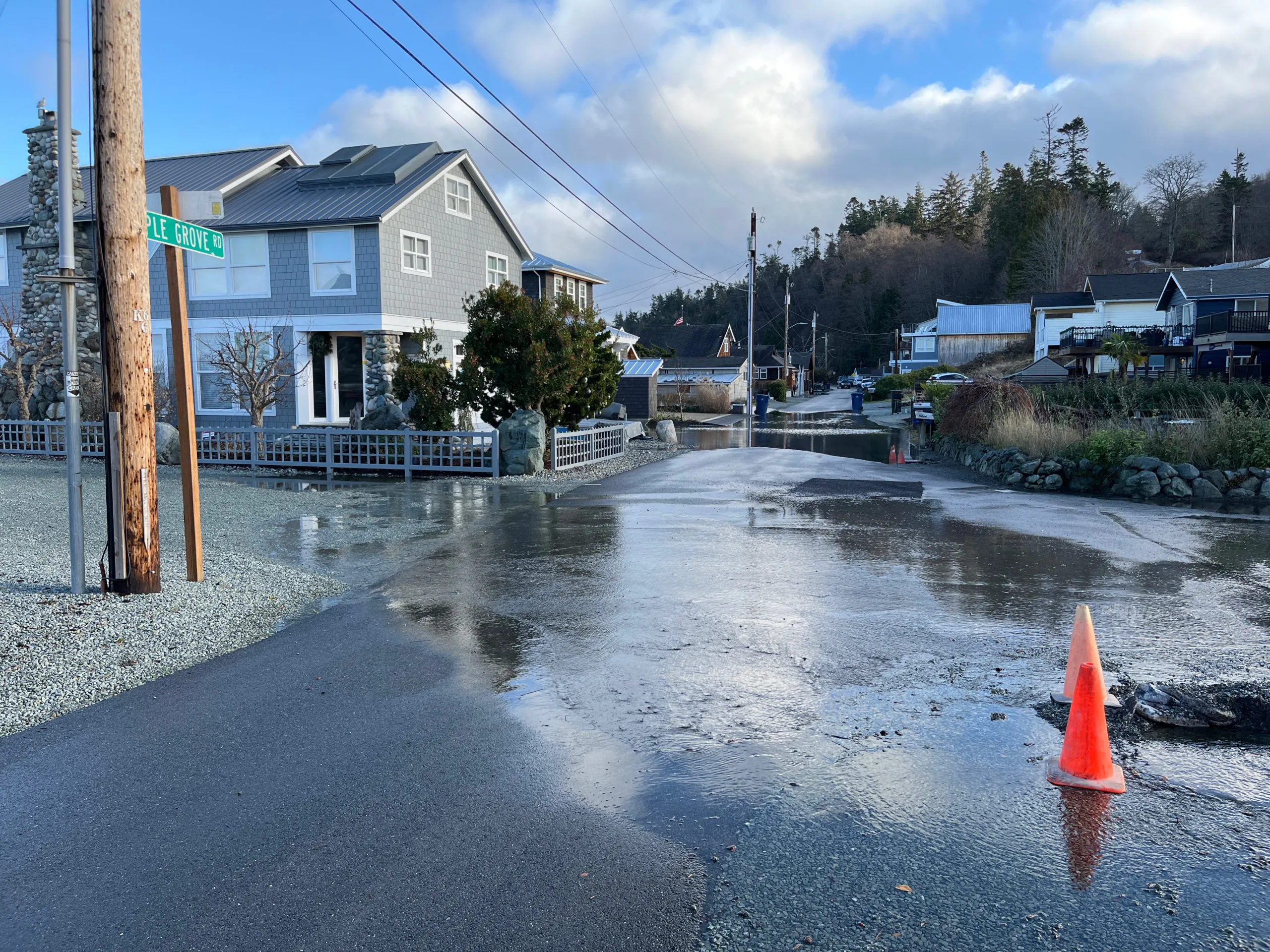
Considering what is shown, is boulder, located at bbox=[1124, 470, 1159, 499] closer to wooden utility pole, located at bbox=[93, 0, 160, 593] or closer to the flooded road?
the flooded road

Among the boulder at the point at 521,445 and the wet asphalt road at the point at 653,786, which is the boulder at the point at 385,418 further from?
the wet asphalt road at the point at 653,786

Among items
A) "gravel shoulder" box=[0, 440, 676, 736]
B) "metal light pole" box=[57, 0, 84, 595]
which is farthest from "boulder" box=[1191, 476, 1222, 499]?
"metal light pole" box=[57, 0, 84, 595]

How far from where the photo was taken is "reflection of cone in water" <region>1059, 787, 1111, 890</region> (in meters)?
3.70

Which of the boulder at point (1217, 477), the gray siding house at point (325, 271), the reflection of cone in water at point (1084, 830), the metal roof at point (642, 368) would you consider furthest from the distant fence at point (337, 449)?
the metal roof at point (642, 368)

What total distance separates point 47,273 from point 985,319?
74.2 m

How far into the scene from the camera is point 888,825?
4.05 metres

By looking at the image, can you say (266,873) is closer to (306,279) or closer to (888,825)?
(888,825)

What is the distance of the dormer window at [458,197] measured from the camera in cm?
2731

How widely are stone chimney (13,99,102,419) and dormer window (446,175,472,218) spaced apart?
9.42 m

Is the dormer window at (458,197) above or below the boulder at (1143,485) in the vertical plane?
above

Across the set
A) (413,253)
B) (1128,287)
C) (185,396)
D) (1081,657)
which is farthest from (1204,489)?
(1128,287)

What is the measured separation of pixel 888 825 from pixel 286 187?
27.0 m

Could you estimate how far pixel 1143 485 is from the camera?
51.9ft

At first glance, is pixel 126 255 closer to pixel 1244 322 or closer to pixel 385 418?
pixel 385 418
